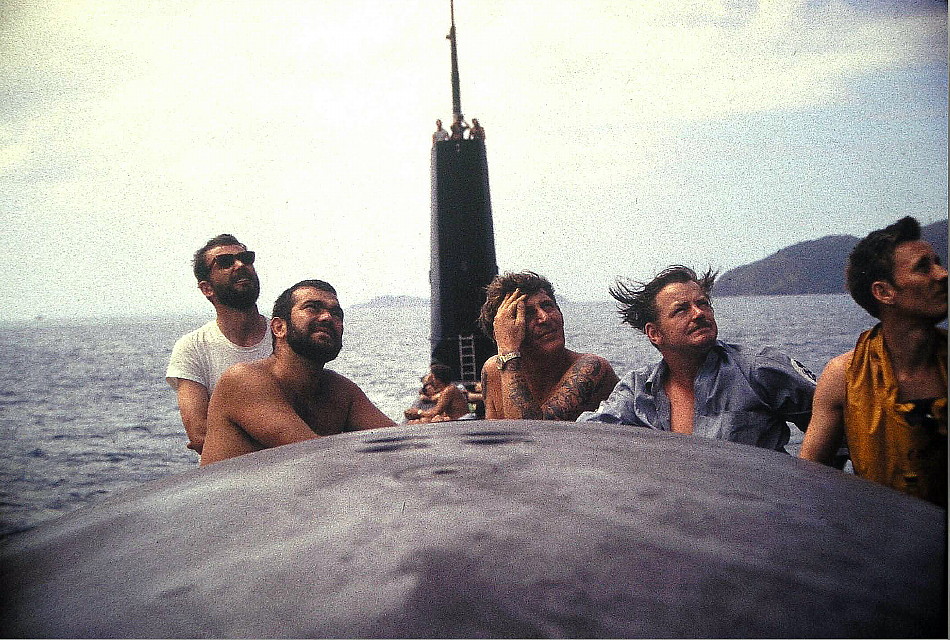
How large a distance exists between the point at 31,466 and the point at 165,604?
2.16 metres

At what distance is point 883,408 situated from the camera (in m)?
1.76

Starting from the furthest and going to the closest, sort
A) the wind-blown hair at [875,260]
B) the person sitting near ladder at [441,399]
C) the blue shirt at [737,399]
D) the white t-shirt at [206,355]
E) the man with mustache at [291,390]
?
the person sitting near ladder at [441,399] < the white t-shirt at [206,355] < the man with mustache at [291,390] < the blue shirt at [737,399] < the wind-blown hair at [875,260]

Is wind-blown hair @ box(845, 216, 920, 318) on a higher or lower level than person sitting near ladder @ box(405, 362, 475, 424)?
higher

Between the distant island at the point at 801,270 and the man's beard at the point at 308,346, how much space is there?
1274 millimetres

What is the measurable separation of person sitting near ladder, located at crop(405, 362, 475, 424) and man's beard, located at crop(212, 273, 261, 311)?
73 cm

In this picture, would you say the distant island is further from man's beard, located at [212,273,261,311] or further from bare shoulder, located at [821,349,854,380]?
man's beard, located at [212,273,261,311]

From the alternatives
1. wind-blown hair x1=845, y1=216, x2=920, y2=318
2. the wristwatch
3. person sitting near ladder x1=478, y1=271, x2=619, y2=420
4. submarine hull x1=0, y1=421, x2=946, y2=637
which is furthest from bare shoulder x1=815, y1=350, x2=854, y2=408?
the wristwatch

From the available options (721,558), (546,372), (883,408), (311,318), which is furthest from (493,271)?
(721,558)

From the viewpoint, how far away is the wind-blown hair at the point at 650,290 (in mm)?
2529

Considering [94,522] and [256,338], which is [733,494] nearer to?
[94,522]

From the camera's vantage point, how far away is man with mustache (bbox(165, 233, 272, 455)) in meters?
2.66

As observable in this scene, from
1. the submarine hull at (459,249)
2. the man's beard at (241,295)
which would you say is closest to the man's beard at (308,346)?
the man's beard at (241,295)

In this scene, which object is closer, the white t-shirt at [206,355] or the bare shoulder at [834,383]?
the bare shoulder at [834,383]

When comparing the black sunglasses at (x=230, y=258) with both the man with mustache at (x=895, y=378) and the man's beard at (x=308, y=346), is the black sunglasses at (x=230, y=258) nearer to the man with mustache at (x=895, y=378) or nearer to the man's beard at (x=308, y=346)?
the man's beard at (x=308, y=346)
